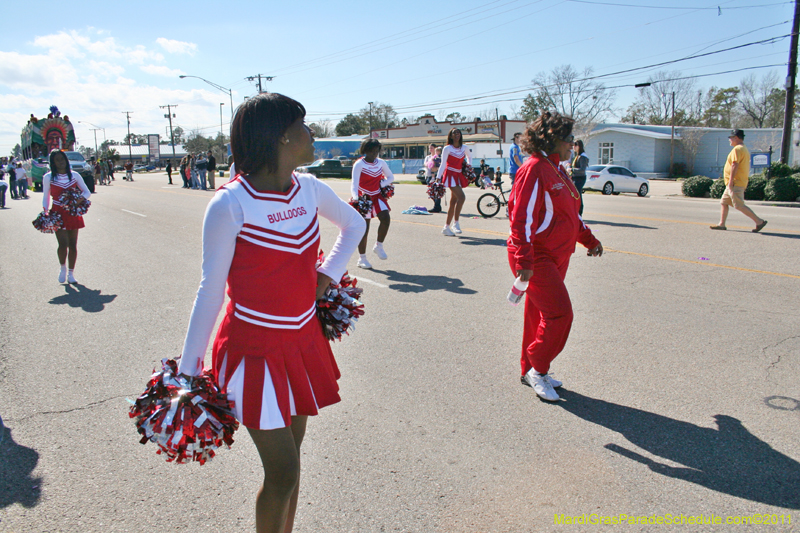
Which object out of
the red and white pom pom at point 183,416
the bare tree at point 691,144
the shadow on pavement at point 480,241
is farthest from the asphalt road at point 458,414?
the bare tree at point 691,144

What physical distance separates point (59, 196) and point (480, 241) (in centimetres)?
689

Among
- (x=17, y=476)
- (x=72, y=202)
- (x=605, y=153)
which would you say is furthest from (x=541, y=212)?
(x=605, y=153)

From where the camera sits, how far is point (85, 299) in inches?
277

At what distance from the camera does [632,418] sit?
3631mm

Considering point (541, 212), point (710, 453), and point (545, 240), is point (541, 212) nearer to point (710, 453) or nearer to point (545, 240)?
point (545, 240)

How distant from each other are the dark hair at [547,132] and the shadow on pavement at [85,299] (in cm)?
527

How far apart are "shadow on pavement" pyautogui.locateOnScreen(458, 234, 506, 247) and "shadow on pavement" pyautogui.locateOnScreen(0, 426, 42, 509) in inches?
315

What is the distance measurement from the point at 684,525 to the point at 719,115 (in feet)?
276

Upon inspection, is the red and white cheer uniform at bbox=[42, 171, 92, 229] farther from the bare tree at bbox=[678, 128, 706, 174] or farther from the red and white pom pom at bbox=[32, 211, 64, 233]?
the bare tree at bbox=[678, 128, 706, 174]

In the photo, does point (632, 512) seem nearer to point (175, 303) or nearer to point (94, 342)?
point (94, 342)

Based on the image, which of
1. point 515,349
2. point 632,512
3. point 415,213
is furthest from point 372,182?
point 415,213

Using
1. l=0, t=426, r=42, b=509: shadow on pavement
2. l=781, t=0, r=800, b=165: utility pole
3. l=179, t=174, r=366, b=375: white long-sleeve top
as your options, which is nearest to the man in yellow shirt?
l=179, t=174, r=366, b=375: white long-sleeve top

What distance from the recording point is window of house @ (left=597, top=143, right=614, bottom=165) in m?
47.4

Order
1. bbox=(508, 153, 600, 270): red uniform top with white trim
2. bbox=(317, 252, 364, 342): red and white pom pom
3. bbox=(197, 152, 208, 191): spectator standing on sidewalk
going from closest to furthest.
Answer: bbox=(317, 252, 364, 342): red and white pom pom < bbox=(508, 153, 600, 270): red uniform top with white trim < bbox=(197, 152, 208, 191): spectator standing on sidewalk
